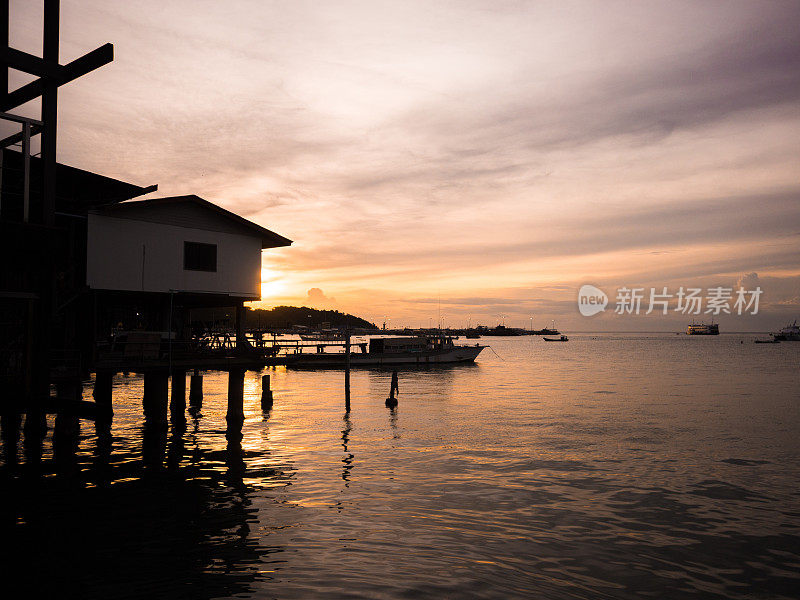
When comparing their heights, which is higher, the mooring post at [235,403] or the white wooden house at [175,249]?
the white wooden house at [175,249]

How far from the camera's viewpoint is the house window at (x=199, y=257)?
93.8 feet

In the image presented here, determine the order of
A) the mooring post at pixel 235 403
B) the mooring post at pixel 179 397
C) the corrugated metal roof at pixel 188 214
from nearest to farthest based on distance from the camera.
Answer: the corrugated metal roof at pixel 188 214 < the mooring post at pixel 235 403 < the mooring post at pixel 179 397

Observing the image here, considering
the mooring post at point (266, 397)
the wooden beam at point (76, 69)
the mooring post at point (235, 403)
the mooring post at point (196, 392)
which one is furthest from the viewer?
the mooring post at point (196, 392)

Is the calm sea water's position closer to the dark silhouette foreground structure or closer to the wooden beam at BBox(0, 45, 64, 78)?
the dark silhouette foreground structure

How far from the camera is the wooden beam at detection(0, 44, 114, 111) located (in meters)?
12.7

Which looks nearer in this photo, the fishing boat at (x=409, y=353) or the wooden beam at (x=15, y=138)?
the wooden beam at (x=15, y=138)

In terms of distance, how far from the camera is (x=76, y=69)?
12.9 meters

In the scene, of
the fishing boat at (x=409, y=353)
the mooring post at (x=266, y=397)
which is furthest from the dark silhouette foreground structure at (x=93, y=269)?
the fishing boat at (x=409, y=353)

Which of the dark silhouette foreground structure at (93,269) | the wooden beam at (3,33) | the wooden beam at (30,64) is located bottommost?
the dark silhouette foreground structure at (93,269)

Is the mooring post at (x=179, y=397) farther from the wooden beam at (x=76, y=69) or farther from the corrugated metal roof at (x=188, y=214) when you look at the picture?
the wooden beam at (x=76, y=69)

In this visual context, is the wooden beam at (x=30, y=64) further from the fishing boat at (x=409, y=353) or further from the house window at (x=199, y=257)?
the fishing boat at (x=409, y=353)

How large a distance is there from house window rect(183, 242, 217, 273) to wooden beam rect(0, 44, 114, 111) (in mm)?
15129

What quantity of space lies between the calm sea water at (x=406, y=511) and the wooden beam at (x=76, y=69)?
10.0m

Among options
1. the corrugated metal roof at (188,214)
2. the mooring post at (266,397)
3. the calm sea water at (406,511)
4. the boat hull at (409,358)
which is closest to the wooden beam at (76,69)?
the calm sea water at (406,511)
